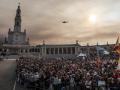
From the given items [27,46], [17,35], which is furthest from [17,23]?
[27,46]

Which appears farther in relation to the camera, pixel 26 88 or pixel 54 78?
pixel 26 88

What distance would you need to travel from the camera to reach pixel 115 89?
18562mm

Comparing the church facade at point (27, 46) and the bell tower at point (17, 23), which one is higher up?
the bell tower at point (17, 23)

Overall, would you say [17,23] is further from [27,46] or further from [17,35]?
[27,46]

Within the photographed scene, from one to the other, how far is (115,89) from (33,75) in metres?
8.58

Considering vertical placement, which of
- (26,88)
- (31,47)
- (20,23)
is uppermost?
(20,23)

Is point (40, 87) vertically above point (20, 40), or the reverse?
point (20, 40)

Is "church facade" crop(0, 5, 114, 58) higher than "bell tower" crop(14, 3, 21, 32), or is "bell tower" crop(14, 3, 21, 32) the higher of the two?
"bell tower" crop(14, 3, 21, 32)


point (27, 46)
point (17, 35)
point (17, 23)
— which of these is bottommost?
point (27, 46)

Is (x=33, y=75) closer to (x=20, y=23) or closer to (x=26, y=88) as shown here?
(x=26, y=88)

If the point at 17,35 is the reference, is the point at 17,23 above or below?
above

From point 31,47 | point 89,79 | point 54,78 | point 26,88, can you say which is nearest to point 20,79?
point 26,88

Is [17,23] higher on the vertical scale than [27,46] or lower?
higher

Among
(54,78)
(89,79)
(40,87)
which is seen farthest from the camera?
(40,87)
